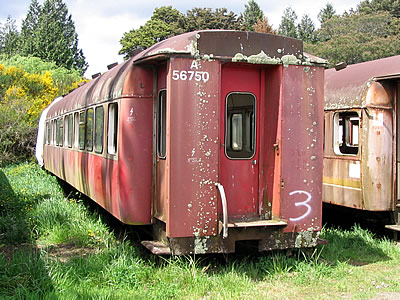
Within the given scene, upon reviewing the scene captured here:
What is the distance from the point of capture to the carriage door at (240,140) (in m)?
6.24

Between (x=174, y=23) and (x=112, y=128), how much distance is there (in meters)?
42.3

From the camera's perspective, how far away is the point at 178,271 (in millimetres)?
5805

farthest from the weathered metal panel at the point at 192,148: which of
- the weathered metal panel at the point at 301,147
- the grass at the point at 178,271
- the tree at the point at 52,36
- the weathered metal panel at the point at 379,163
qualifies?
the tree at the point at 52,36

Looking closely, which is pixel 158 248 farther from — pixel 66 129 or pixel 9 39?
pixel 9 39

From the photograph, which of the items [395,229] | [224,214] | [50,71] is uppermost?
A: [50,71]

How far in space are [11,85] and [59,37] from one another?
1217 inches

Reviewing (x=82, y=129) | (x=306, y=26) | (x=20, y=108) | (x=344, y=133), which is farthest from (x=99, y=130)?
(x=306, y=26)

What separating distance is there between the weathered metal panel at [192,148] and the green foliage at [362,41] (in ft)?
96.7

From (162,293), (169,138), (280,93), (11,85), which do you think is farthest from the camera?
(11,85)

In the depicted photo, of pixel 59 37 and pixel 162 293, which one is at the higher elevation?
pixel 59 37

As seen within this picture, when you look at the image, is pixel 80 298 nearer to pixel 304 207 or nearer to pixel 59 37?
pixel 304 207

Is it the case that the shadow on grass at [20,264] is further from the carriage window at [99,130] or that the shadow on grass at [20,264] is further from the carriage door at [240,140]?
the carriage door at [240,140]

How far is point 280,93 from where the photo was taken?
616 cm

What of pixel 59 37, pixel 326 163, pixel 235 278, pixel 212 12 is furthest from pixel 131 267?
pixel 59 37
